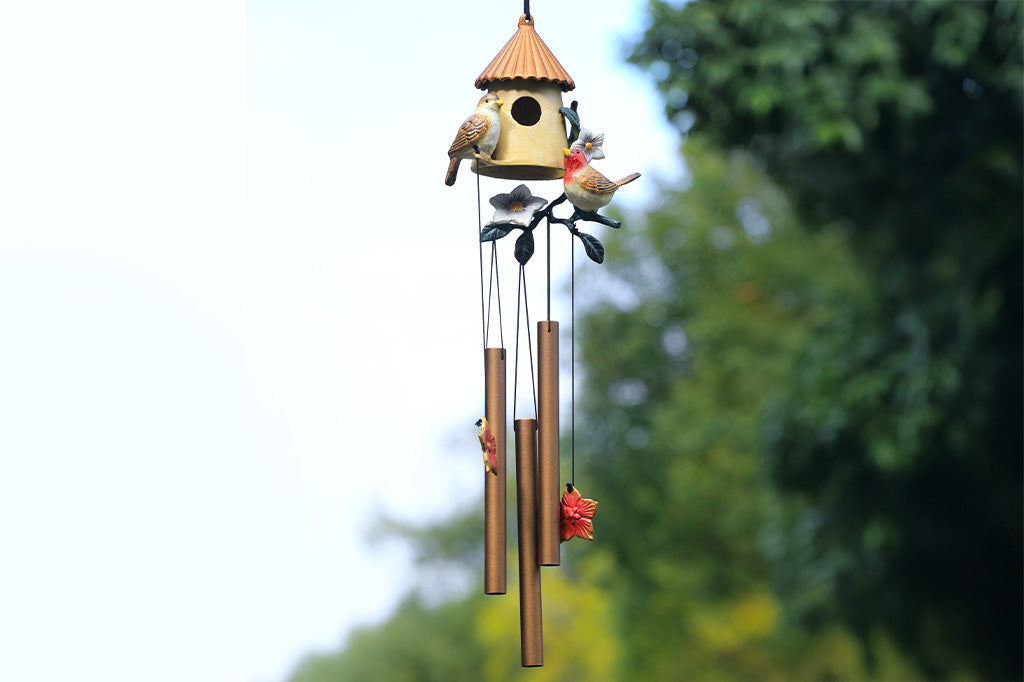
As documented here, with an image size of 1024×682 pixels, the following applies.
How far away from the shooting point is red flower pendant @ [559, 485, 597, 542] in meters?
2.94

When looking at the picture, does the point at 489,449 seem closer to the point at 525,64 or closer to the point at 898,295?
the point at 525,64

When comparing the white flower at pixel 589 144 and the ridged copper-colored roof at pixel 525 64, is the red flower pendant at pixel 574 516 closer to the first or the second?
the white flower at pixel 589 144

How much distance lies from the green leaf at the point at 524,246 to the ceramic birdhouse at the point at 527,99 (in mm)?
186

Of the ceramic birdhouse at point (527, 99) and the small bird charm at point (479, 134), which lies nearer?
the small bird charm at point (479, 134)

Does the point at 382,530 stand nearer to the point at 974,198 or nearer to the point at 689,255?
the point at 689,255

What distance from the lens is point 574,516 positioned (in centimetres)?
294

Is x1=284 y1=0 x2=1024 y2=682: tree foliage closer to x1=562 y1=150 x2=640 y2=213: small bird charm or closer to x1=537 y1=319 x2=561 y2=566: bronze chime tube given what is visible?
x1=562 y1=150 x2=640 y2=213: small bird charm

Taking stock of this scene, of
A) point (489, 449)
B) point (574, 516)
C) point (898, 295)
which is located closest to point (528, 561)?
point (574, 516)

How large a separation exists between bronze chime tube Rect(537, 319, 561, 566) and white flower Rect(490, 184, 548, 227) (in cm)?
32

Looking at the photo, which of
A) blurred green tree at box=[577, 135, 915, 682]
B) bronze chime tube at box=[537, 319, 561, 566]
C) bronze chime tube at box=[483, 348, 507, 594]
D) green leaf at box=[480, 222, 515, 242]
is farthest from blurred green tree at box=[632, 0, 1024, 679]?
blurred green tree at box=[577, 135, 915, 682]

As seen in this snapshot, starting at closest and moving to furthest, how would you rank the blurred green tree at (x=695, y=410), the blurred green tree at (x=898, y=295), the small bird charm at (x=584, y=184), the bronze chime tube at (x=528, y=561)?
the bronze chime tube at (x=528, y=561), the small bird charm at (x=584, y=184), the blurred green tree at (x=898, y=295), the blurred green tree at (x=695, y=410)

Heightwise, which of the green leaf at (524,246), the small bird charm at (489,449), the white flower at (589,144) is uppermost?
the white flower at (589,144)

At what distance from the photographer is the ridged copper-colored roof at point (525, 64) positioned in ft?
10.5

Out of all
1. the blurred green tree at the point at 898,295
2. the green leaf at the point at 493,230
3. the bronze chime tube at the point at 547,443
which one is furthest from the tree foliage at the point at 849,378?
the bronze chime tube at the point at 547,443
